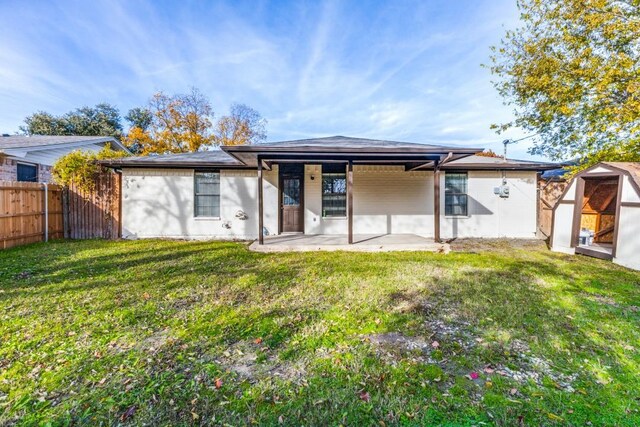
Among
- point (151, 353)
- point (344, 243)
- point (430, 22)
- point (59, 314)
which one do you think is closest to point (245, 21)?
point (430, 22)

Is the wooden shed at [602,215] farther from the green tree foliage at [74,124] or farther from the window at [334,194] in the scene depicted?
the green tree foliage at [74,124]

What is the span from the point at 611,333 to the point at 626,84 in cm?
842

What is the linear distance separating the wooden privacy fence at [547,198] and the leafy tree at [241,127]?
20083 millimetres

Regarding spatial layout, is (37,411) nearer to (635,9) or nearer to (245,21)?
(245,21)

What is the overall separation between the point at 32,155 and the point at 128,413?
1601 centimetres

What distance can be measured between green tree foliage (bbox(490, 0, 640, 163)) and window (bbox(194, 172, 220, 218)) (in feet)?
35.4

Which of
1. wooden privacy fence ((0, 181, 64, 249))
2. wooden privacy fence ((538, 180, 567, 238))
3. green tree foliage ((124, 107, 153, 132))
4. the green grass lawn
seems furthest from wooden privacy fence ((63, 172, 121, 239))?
green tree foliage ((124, 107, 153, 132))

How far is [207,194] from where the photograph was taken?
9.07 metres

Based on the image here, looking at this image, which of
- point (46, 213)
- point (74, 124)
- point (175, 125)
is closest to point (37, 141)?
point (46, 213)

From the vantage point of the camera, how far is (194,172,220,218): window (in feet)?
29.7

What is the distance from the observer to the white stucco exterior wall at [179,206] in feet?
29.2

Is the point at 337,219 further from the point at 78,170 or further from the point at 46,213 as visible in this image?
the point at 46,213

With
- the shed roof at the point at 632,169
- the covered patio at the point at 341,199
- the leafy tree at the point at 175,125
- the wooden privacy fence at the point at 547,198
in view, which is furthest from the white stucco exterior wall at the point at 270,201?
the leafy tree at the point at 175,125

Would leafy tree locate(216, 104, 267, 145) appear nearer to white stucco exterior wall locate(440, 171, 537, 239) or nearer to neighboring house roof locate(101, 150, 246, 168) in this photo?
neighboring house roof locate(101, 150, 246, 168)
